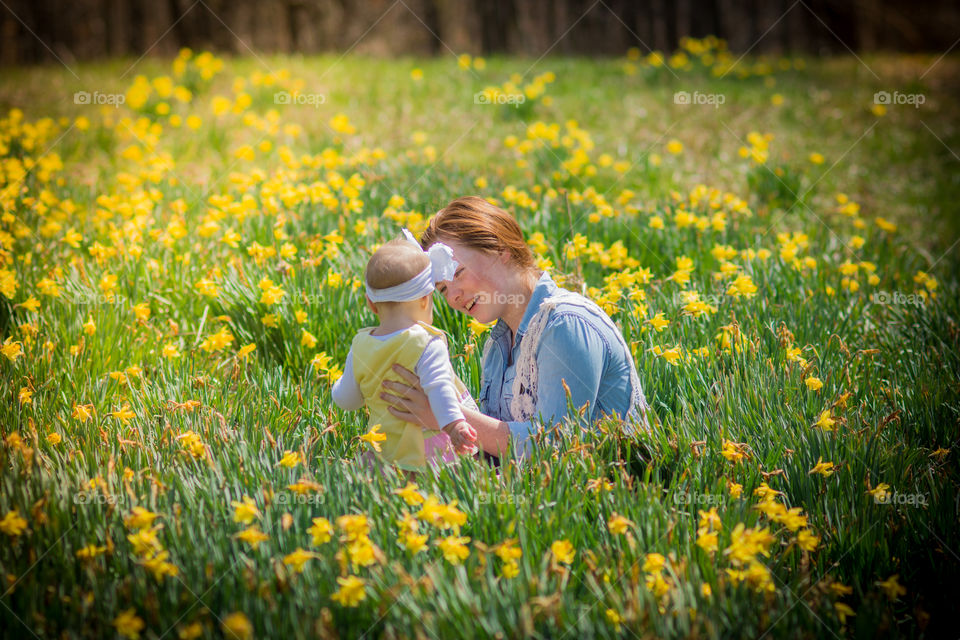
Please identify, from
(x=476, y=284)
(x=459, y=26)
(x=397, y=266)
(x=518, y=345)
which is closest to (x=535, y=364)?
(x=518, y=345)

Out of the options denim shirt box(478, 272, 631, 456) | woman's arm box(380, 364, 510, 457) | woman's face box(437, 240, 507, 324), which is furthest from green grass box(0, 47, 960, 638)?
woman's face box(437, 240, 507, 324)

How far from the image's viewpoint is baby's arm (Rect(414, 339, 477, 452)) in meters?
2.26

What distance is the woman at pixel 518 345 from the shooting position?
7.86 ft

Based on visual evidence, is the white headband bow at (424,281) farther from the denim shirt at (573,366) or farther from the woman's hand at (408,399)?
the denim shirt at (573,366)

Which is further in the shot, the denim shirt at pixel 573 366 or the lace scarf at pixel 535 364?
the lace scarf at pixel 535 364

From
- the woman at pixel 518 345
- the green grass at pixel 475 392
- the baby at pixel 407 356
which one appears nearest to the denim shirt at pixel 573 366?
the woman at pixel 518 345

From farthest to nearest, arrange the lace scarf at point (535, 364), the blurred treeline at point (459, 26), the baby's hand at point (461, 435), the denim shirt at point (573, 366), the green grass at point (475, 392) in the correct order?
the blurred treeline at point (459, 26) < the lace scarf at point (535, 364) < the denim shirt at point (573, 366) < the baby's hand at point (461, 435) < the green grass at point (475, 392)

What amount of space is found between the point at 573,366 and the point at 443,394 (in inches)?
16.5

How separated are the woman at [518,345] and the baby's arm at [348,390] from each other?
6.0 inches

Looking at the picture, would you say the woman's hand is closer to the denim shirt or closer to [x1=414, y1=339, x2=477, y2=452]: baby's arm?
[x1=414, y1=339, x2=477, y2=452]: baby's arm

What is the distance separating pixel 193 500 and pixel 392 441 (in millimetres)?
632

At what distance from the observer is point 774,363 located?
118 inches

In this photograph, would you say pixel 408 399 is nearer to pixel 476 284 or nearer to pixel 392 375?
pixel 392 375

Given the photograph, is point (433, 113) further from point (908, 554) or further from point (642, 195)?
point (908, 554)
